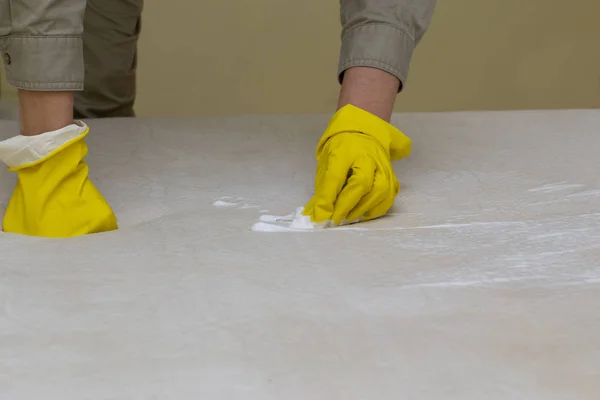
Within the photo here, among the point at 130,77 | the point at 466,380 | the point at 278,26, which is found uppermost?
the point at 278,26

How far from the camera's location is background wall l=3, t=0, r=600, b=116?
190 cm

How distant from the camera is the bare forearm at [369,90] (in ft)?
2.75

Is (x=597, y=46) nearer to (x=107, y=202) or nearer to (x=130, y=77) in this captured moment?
(x=130, y=77)

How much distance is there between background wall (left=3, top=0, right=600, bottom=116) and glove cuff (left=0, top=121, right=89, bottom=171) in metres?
1.21

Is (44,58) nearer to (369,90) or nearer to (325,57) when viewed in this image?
(369,90)

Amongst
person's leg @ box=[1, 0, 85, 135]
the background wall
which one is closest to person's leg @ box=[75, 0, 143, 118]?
the background wall

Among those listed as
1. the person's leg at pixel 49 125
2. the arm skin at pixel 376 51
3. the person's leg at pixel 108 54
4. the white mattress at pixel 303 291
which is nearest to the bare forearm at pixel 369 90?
the arm skin at pixel 376 51

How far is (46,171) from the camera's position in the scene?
73 centimetres

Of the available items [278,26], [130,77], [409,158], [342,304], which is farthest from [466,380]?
[278,26]

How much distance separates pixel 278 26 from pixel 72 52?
4.09ft

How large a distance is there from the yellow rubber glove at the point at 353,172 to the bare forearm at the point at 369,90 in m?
0.02

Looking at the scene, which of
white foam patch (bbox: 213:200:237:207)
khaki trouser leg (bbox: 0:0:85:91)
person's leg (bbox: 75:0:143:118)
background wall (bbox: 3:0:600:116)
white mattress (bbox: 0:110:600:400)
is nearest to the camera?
white mattress (bbox: 0:110:600:400)

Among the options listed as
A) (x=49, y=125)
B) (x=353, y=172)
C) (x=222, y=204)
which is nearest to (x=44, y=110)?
(x=49, y=125)

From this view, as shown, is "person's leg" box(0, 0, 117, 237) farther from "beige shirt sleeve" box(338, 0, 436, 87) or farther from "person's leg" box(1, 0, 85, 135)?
"beige shirt sleeve" box(338, 0, 436, 87)
